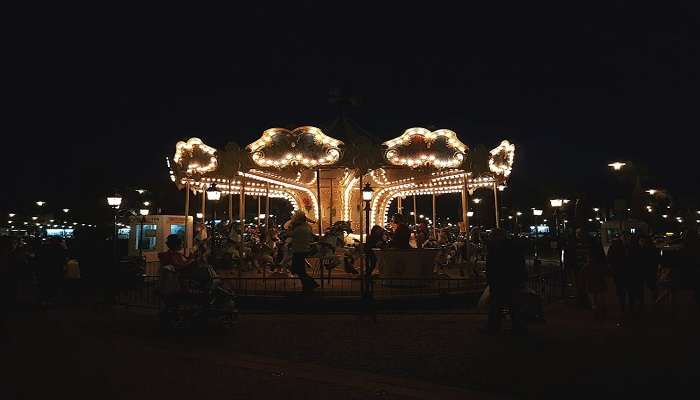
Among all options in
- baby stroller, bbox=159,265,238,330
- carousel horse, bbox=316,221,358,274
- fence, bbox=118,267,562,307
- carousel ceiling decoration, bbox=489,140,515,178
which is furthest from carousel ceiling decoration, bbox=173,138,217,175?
carousel ceiling decoration, bbox=489,140,515,178

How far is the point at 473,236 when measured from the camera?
16.3m

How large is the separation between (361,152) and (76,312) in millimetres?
7277

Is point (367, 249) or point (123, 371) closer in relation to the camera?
point (123, 371)

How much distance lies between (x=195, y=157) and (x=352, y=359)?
9246 mm

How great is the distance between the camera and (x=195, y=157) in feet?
45.0

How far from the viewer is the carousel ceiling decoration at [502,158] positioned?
44.6 ft

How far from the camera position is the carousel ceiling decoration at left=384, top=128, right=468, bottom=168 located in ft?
42.0

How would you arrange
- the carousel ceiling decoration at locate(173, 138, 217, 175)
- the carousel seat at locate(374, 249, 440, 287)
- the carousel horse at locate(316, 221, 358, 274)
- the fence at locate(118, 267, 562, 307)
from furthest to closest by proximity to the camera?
the carousel ceiling decoration at locate(173, 138, 217, 175) → the carousel horse at locate(316, 221, 358, 274) → the carousel seat at locate(374, 249, 440, 287) → the fence at locate(118, 267, 562, 307)

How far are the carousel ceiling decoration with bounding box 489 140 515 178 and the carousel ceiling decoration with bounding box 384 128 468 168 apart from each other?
3.80 ft

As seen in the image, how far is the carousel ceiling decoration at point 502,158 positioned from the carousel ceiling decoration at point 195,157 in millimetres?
7544

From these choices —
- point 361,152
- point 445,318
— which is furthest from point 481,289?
point 361,152

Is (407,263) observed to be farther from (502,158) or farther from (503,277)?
(502,158)

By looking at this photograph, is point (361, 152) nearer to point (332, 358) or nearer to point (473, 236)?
point (473, 236)

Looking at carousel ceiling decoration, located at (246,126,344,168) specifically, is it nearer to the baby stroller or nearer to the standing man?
the baby stroller
